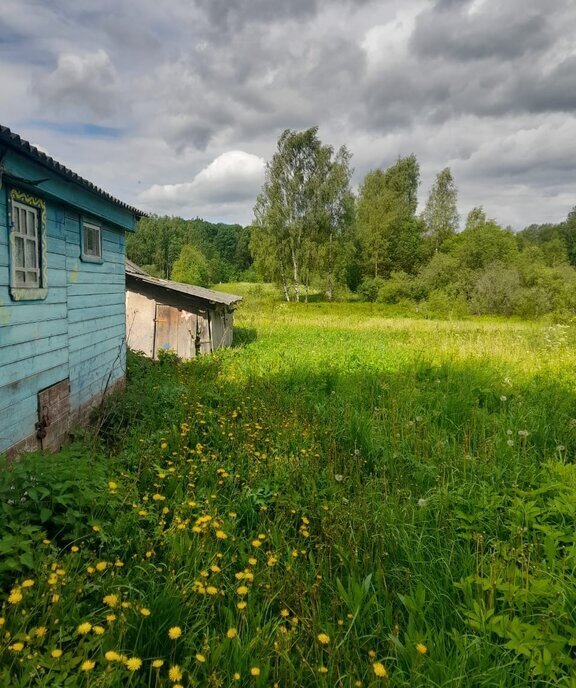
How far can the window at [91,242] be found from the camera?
22.3 ft

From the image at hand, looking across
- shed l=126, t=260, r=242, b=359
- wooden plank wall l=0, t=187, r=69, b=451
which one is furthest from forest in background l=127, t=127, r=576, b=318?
wooden plank wall l=0, t=187, r=69, b=451

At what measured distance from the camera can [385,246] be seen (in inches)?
1778

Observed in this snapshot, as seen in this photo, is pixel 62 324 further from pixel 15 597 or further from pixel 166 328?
pixel 166 328

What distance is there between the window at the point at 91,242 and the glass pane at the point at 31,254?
151 cm

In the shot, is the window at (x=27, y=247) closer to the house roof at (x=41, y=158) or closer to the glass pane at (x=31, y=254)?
the glass pane at (x=31, y=254)

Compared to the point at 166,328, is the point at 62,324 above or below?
above

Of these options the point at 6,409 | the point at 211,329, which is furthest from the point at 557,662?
the point at 211,329

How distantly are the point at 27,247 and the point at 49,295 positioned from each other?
2.28ft

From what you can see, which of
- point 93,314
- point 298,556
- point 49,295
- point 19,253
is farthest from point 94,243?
point 298,556

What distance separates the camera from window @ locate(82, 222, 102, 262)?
6.79 metres

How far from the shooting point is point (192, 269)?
59.2m

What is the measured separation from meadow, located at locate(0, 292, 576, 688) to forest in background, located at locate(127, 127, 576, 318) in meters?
25.9

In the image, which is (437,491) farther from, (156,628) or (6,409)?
(6,409)

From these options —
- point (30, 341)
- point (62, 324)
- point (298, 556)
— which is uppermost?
point (62, 324)
